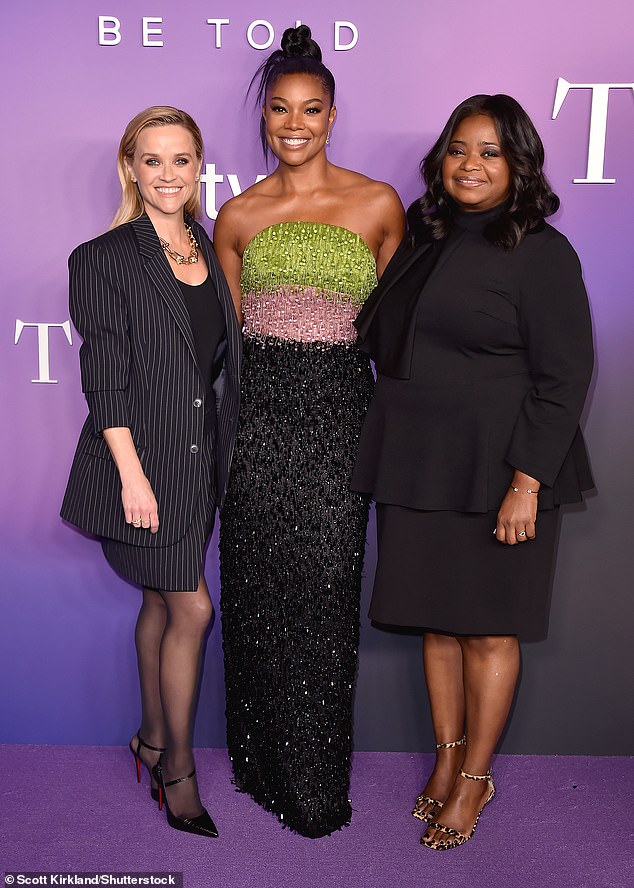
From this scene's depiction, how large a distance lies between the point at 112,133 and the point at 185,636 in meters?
1.44

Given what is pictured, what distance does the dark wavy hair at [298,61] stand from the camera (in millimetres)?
2346

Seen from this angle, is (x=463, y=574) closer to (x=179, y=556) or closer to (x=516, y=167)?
(x=179, y=556)

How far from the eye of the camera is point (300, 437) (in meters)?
2.43

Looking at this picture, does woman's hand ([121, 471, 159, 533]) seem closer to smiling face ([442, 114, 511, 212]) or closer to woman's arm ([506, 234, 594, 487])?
woman's arm ([506, 234, 594, 487])

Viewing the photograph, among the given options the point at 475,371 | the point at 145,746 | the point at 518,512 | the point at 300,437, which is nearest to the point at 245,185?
the point at 300,437

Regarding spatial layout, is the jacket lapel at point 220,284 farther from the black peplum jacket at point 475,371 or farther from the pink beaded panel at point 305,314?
the black peplum jacket at point 475,371

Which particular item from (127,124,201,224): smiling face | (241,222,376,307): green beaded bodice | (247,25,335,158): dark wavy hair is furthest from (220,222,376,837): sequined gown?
(247,25,335,158): dark wavy hair

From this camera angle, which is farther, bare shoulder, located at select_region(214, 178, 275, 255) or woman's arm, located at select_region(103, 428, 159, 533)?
bare shoulder, located at select_region(214, 178, 275, 255)

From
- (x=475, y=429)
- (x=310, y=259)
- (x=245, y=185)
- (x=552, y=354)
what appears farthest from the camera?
(x=245, y=185)

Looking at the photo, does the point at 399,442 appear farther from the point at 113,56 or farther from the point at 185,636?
the point at 113,56

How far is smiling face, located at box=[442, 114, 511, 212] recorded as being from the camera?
7.27 feet

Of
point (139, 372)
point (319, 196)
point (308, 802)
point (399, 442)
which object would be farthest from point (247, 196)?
point (308, 802)

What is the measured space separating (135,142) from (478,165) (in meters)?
0.84

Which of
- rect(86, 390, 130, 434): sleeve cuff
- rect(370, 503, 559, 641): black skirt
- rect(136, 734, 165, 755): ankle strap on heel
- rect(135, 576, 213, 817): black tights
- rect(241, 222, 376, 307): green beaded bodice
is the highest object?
rect(241, 222, 376, 307): green beaded bodice
